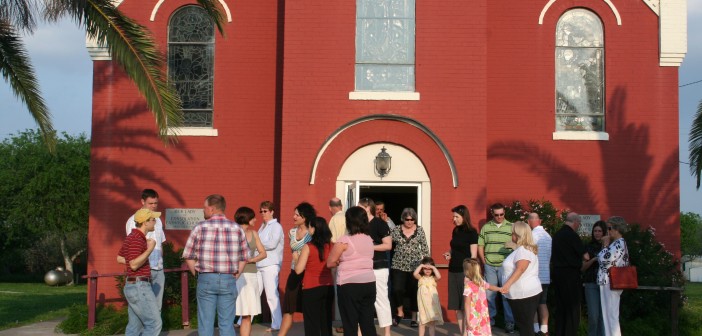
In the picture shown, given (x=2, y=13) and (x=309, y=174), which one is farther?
(x=309, y=174)

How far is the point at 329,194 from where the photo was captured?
15.6m

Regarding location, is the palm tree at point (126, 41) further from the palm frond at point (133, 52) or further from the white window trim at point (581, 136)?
the white window trim at point (581, 136)

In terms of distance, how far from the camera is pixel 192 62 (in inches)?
680

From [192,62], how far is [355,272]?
26.2 feet

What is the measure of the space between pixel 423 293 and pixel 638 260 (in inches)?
139

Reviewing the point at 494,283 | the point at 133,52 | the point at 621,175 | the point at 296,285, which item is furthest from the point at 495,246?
the point at 133,52

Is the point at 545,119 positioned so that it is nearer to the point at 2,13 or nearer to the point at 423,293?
the point at 423,293

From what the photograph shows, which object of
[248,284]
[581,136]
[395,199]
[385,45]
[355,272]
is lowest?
[248,284]

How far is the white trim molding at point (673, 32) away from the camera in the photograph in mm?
16844

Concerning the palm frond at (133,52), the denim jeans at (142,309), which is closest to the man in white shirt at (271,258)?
the palm frond at (133,52)

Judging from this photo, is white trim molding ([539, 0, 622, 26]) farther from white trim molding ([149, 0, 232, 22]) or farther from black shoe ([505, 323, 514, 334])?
black shoe ([505, 323, 514, 334])

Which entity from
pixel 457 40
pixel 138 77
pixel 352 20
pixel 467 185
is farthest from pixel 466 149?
pixel 138 77

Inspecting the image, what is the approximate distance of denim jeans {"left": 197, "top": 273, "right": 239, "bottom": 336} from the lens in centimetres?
1027

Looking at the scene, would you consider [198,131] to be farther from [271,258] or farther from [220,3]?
[271,258]
